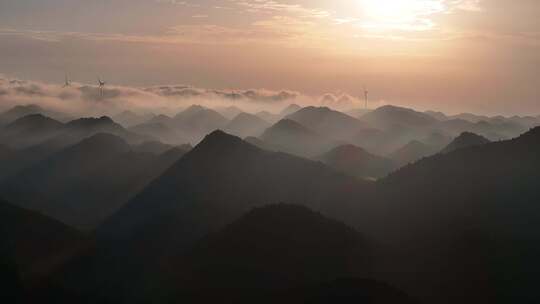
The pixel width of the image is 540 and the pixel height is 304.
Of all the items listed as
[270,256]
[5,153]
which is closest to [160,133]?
[5,153]

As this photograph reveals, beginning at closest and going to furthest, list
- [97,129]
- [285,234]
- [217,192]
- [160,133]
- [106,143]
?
[285,234] → [217,192] → [106,143] → [97,129] → [160,133]

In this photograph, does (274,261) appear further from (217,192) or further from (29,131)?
(29,131)

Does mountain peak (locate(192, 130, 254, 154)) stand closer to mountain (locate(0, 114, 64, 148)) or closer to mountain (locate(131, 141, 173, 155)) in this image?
mountain (locate(131, 141, 173, 155))

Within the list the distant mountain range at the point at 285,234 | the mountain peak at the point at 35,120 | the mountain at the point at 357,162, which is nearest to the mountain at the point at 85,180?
the distant mountain range at the point at 285,234

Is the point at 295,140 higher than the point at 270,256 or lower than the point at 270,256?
lower

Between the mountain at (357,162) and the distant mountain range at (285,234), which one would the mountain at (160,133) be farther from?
the distant mountain range at (285,234)

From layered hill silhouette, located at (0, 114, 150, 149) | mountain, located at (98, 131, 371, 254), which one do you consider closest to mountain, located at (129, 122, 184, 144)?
layered hill silhouette, located at (0, 114, 150, 149)
